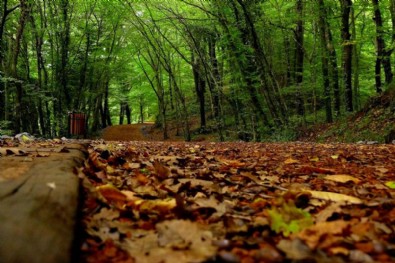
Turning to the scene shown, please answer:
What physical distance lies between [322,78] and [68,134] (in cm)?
1134

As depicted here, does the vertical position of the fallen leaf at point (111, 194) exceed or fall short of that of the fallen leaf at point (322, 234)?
it exceeds it

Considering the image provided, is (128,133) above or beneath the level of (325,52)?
beneath

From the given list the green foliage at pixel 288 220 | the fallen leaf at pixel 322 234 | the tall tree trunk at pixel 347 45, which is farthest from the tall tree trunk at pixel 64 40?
the fallen leaf at pixel 322 234

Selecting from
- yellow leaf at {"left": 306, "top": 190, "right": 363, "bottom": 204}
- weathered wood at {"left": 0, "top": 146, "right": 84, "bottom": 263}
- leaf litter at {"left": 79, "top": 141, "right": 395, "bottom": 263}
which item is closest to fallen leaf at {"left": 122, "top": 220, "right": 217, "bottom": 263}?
leaf litter at {"left": 79, "top": 141, "right": 395, "bottom": 263}

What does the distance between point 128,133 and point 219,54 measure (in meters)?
13.5

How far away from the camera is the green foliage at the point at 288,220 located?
4.42 ft

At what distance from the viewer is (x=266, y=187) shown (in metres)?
2.26

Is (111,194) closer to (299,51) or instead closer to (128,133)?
(299,51)

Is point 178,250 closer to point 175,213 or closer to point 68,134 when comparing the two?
point 175,213

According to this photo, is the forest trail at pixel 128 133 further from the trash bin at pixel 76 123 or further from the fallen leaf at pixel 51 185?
the fallen leaf at pixel 51 185

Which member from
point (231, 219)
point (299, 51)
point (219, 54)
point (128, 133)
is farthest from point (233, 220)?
point (128, 133)

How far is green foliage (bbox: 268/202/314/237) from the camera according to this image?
1347 millimetres

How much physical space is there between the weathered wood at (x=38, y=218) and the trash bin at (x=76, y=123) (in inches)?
590

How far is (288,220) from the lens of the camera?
4.75 ft
